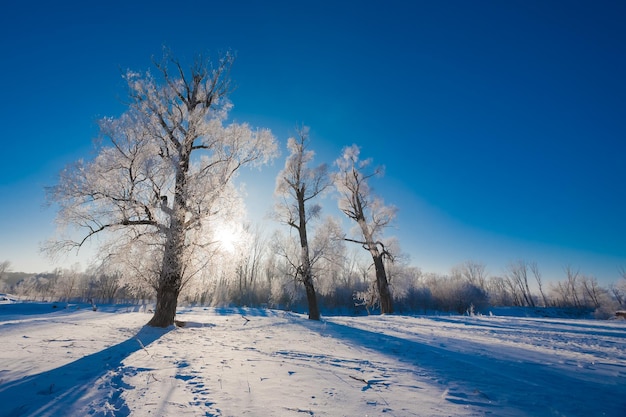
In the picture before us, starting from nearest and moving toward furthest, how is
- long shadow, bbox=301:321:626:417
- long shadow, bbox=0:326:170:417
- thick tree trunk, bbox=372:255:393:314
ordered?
long shadow, bbox=0:326:170:417
long shadow, bbox=301:321:626:417
thick tree trunk, bbox=372:255:393:314

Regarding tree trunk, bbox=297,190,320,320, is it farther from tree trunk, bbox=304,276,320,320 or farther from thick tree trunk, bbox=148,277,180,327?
thick tree trunk, bbox=148,277,180,327

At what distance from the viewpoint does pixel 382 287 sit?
53.0 ft

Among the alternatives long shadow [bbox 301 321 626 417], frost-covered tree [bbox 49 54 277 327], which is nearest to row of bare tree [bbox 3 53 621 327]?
Answer: frost-covered tree [bbox 49 54 277 327]

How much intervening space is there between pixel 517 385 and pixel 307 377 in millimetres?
2623

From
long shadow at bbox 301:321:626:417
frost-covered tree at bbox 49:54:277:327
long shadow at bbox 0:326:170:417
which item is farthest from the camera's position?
frost-covered tree at bbox 49:54:277:327

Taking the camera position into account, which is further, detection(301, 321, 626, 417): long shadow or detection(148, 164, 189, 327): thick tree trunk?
detection(148, 164, 189, 327): thick tree trunk

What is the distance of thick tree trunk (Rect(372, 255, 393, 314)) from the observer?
16.0 m

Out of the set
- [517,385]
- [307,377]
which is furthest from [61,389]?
[517,385]

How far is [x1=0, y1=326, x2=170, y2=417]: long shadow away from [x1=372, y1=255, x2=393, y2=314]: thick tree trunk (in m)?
14.3

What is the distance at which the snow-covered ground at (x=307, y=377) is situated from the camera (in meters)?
2.49

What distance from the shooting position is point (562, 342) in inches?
233

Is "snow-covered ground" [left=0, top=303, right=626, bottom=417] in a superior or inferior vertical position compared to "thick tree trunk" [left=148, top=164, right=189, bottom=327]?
inferior

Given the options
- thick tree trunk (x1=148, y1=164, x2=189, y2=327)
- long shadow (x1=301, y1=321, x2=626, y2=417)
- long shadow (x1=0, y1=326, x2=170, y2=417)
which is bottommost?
long shadow (x1=0, y1=326, x2=170, y2=417)

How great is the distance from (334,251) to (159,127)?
9534 mm
